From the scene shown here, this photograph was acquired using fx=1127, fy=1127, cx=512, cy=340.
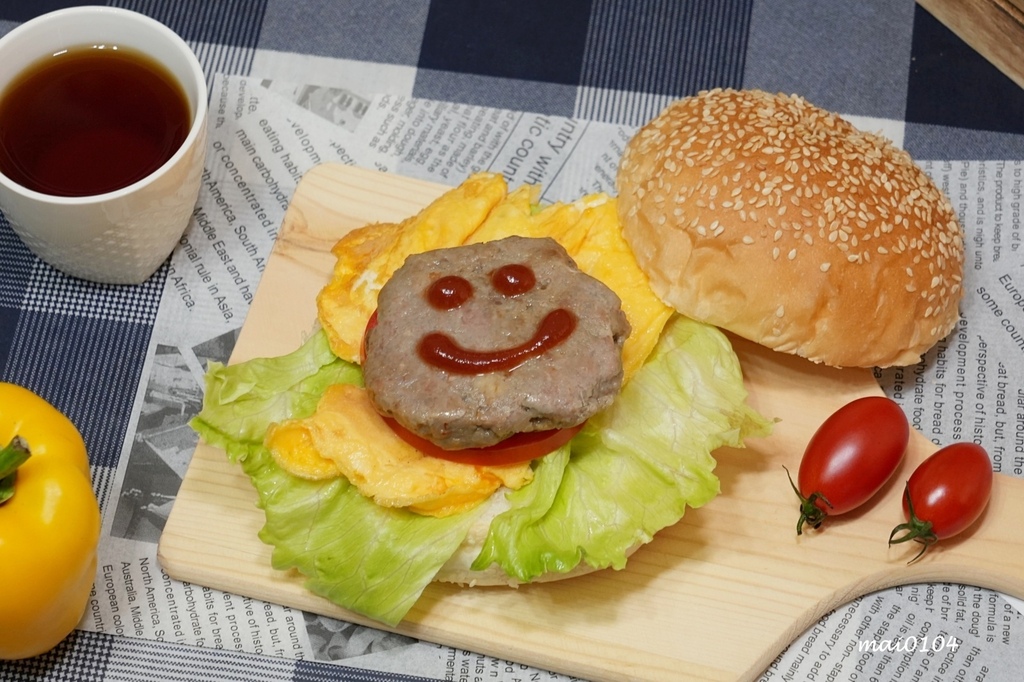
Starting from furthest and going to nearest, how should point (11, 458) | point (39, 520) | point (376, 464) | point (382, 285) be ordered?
point (382, 285) → point (376, 464) → point (39, 520) → point (11, 458)

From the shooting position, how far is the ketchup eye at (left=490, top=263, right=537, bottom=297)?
2658 millimetres

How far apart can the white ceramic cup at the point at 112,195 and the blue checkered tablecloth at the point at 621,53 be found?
0.64m

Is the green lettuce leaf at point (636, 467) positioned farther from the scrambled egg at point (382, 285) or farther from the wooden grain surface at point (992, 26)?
the wooden grain surface at point (992, 26)

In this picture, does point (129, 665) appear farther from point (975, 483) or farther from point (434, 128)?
point (975, 483)

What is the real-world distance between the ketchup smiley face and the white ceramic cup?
2.91 feet

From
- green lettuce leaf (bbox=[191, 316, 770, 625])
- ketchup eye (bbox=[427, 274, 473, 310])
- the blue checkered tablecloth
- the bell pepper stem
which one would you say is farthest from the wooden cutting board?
the blue checkered tablecloth

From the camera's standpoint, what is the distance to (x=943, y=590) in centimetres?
307

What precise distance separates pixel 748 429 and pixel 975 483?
598mm

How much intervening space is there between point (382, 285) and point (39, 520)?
981 mm

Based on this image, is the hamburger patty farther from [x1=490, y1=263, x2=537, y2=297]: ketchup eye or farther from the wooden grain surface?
the wooden grain surface

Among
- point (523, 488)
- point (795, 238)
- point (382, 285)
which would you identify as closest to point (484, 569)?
point (523, 488)

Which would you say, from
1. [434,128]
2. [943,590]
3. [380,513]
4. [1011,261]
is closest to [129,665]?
[380,513]

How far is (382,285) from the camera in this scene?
2895 millimetres

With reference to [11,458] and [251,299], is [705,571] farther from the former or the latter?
[11,458]
